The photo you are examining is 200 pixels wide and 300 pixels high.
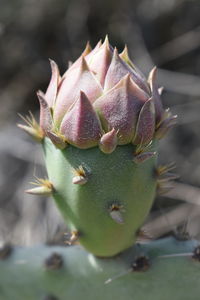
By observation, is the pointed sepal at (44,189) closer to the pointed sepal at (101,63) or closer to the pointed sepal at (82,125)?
the pointed sepal at (82,125)

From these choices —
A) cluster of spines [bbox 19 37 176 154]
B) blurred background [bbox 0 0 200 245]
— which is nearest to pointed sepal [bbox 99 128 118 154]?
cluster of spines [bbox 19 37 176 154]

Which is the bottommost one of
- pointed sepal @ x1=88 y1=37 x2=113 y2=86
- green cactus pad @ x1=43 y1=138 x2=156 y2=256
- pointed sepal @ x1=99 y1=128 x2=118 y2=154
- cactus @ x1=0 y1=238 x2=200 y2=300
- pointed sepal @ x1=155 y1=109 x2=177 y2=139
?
cactus @ x1=0 y1=238 x2=200 y2=300

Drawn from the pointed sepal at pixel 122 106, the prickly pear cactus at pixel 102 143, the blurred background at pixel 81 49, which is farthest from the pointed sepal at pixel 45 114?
the blurred background at pixel 81 49

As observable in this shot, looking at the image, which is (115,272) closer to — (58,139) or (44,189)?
(44,189)

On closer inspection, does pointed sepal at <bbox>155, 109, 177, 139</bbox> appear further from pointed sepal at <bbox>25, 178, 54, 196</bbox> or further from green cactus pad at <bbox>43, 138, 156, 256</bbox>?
pointed sepal at <bbox>25, 178, 54, 196</bbox>

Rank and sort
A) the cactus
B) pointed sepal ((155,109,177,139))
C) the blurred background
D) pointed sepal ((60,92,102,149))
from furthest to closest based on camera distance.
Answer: the blurred background, the cactus, pointed sepal ((155,109,177,139)), pointed sepal ((60,92,102,149))

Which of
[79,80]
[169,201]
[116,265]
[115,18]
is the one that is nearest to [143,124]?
[79,80]
